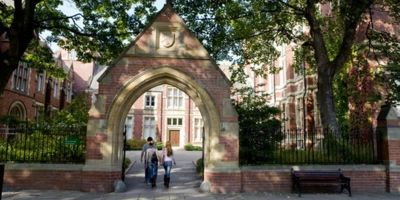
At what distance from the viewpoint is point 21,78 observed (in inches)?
1098

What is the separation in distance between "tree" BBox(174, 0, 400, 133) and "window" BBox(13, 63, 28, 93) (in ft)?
55.4

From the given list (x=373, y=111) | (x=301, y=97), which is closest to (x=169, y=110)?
(x=301, y=97)

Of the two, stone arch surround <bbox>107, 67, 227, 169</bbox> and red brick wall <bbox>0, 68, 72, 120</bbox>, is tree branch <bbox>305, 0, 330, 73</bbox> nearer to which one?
stone arch surround <bbox>107, 67, 227, 169</bbox>

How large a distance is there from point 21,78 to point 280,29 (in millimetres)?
21551

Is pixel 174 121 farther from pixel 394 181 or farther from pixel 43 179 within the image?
pixel 394 181

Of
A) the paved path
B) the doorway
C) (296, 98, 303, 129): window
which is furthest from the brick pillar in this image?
the doorway

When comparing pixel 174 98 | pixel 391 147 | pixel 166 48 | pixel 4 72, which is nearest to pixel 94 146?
pixel 4 72

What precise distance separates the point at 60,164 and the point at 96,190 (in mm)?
1462

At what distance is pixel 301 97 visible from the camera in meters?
27.4

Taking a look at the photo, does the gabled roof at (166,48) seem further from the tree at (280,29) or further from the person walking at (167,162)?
the tree at (280,29)

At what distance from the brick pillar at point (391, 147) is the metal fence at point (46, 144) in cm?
1037

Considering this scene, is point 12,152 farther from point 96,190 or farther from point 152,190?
point 152,190

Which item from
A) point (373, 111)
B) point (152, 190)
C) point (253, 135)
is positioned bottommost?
point (152, 190)

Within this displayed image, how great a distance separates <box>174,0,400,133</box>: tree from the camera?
47.0 ft
